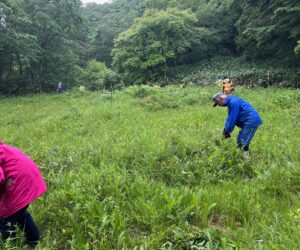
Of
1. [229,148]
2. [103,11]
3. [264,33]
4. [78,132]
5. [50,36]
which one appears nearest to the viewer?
[229,148]

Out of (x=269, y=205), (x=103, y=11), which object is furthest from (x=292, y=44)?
(x=103, y=11)

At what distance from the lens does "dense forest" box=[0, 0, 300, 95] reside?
22.0m

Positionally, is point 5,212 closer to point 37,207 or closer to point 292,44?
point 37,207

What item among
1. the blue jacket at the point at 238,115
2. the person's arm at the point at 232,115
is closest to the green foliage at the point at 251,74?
the blue jacket at the point at 238,115

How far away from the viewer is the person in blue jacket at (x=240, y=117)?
5164 millimetres

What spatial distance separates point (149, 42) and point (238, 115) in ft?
74.3

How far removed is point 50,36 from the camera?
1297 inches

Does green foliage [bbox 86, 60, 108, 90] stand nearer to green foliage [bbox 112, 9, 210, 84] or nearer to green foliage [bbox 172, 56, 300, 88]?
green foliage [bbox 112, 9, 210, 84]

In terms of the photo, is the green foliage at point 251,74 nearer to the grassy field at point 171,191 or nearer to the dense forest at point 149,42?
the dense forest at point 149,42

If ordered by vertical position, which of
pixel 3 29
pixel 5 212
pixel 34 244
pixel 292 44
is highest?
pixel 3 29

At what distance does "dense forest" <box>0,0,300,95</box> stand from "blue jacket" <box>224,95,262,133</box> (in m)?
14.3

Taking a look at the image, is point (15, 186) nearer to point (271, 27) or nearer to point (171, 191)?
point (171, 191)

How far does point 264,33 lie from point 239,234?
18821 millimetres

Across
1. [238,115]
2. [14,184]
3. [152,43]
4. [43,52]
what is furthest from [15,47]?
[14,184]
